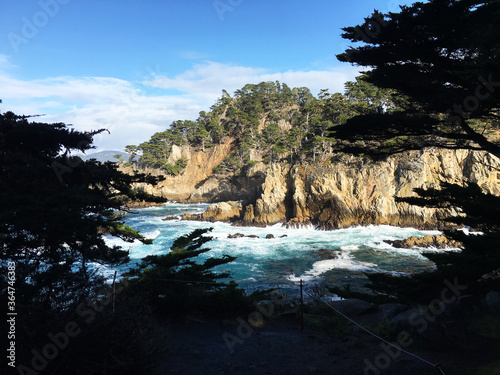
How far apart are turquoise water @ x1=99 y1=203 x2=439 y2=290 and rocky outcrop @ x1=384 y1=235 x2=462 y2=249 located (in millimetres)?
939

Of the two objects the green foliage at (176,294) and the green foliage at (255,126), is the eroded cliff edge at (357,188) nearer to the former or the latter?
the green foliage at (255,126)

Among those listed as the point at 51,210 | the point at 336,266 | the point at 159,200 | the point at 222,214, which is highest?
the point at 51,210

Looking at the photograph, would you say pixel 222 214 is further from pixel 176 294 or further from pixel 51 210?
pixel 51 210

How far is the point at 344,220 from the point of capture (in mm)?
35156

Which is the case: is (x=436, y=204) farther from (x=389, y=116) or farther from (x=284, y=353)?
(x=284, y=353)

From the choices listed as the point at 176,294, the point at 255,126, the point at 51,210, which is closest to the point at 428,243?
the point at 176,294

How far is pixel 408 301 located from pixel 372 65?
6.82 meters

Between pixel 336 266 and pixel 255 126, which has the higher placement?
pixel 255 126

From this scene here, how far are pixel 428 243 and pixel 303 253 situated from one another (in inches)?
444

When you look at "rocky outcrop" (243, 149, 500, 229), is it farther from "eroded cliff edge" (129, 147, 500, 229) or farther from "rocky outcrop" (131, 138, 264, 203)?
"rocky outcrop" (131, 138, 264, 203)

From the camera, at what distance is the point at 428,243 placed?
26.2 meters

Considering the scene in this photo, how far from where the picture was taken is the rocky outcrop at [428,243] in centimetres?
2553

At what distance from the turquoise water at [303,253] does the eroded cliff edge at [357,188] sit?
5.98ft

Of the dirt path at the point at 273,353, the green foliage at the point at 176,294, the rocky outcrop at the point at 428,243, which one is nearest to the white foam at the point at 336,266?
the rocky outcrop at the point at 428,243
